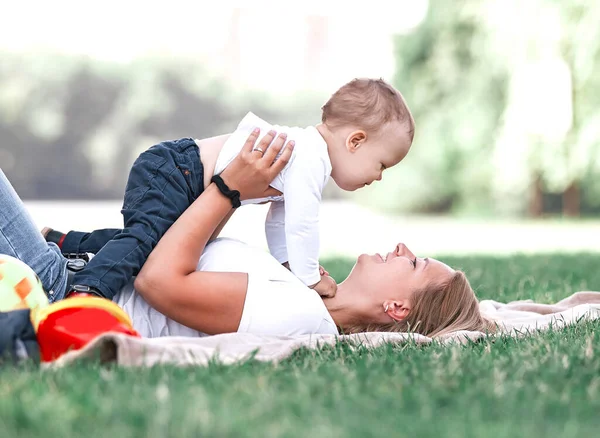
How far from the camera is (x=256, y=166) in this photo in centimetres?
308

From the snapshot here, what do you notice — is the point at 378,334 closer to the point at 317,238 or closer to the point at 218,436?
the point at 317,238

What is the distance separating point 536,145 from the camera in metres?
16.8

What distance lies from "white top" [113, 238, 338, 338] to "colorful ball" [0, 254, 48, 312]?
1.39 feet

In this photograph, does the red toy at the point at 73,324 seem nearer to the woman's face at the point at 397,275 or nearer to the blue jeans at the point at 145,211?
the blue jeans at the point at 145,211

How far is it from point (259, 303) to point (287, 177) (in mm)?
565

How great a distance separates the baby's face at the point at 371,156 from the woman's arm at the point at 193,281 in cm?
61

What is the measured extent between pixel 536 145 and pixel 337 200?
1312 cm

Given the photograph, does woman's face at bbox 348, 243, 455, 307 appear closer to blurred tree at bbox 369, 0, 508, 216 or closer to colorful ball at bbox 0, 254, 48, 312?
colorful ball at bbox 0, 254, 48, 312

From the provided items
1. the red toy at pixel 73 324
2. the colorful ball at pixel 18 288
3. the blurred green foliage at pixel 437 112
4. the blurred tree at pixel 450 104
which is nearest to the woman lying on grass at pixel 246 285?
the colorful ball at pixel 18 288

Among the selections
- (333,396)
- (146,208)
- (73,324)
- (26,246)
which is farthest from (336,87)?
(333,396)

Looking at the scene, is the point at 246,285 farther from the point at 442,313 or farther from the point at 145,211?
the point at 442,313

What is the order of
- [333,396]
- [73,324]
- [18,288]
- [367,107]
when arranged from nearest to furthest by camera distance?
[333,396], [73,324], [18,288], [367,107]

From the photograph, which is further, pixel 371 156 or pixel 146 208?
pixel 371 156

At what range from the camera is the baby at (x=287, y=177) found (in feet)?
9.77
